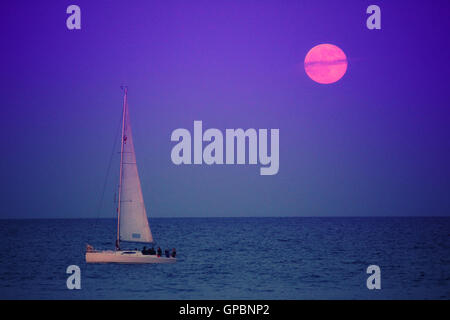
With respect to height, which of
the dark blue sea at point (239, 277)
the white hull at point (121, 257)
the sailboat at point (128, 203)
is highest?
the sailboat at point (128, 203)

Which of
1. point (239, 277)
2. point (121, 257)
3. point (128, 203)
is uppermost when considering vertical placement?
point (128, 203)

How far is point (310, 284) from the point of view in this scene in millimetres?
38156

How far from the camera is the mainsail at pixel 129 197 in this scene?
46281mm

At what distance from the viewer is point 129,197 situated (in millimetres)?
47031

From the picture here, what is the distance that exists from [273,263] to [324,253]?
13.4 m

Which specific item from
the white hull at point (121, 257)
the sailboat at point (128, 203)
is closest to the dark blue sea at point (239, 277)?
the white hull at point (121, 257)

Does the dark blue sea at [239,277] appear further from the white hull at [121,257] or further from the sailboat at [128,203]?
the sailboat at [128,203]

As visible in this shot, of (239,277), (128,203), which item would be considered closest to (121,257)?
(128,203)

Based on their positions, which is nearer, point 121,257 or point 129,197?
point 121,257

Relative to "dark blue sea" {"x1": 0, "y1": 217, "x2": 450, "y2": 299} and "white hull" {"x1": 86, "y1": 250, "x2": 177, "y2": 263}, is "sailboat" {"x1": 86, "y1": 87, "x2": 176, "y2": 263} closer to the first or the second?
"white hull" {"x1": 86, "y1": 250, "x2": 177, "y2": 263}

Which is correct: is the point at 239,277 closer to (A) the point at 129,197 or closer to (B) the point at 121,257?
(B) the point at 121,257

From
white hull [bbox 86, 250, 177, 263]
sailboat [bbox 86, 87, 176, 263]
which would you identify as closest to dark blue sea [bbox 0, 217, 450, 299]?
white hull [bbox 86, 250, 177, 263]
